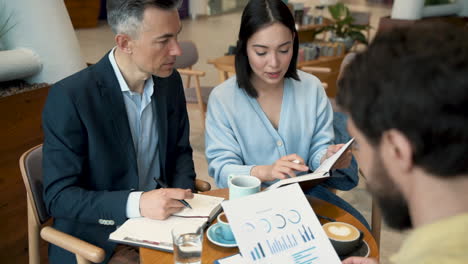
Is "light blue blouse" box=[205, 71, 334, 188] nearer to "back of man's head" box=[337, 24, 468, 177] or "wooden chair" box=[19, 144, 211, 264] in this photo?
"wooden chair" box=[19, 144, 211, 264]

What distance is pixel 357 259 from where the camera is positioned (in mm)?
1210

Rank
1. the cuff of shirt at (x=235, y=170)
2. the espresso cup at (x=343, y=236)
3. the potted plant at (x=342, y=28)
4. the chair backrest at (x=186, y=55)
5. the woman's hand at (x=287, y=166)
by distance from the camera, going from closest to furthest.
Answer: the espresso cup at (x=343, y=236) < the woman's hand at (x=287, y=166) < the cuff of shirt at (x=235, y=170) < the chair backrest at (x=186, y=55) < the potted plant at (x=342, y=28)

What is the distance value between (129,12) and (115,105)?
36cm

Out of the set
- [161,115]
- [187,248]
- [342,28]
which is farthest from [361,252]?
[342,28]

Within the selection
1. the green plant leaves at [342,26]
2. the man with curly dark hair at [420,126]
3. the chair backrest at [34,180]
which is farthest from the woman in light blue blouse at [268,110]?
the green plant leaves at [342,26]

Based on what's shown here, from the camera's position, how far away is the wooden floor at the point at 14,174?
237cm

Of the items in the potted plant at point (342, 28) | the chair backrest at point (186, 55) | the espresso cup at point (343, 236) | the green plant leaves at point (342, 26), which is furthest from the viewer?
the green plant leaves at point (342, 26)

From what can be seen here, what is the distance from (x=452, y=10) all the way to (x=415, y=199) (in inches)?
286

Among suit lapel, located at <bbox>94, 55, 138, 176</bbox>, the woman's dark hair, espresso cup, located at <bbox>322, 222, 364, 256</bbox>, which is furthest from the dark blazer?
espresso cup, located at <bbox>322, 222, 364, 256</bbox>

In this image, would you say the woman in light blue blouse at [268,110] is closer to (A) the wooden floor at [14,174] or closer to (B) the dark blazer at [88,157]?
(B) the dark blazer at [88,157]

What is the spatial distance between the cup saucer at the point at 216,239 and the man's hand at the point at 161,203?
6.1 inches

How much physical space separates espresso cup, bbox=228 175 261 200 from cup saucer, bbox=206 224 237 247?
12cm

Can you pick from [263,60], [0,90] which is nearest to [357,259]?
[263,60]

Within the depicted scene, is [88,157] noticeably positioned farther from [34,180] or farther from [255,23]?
[255,23]
